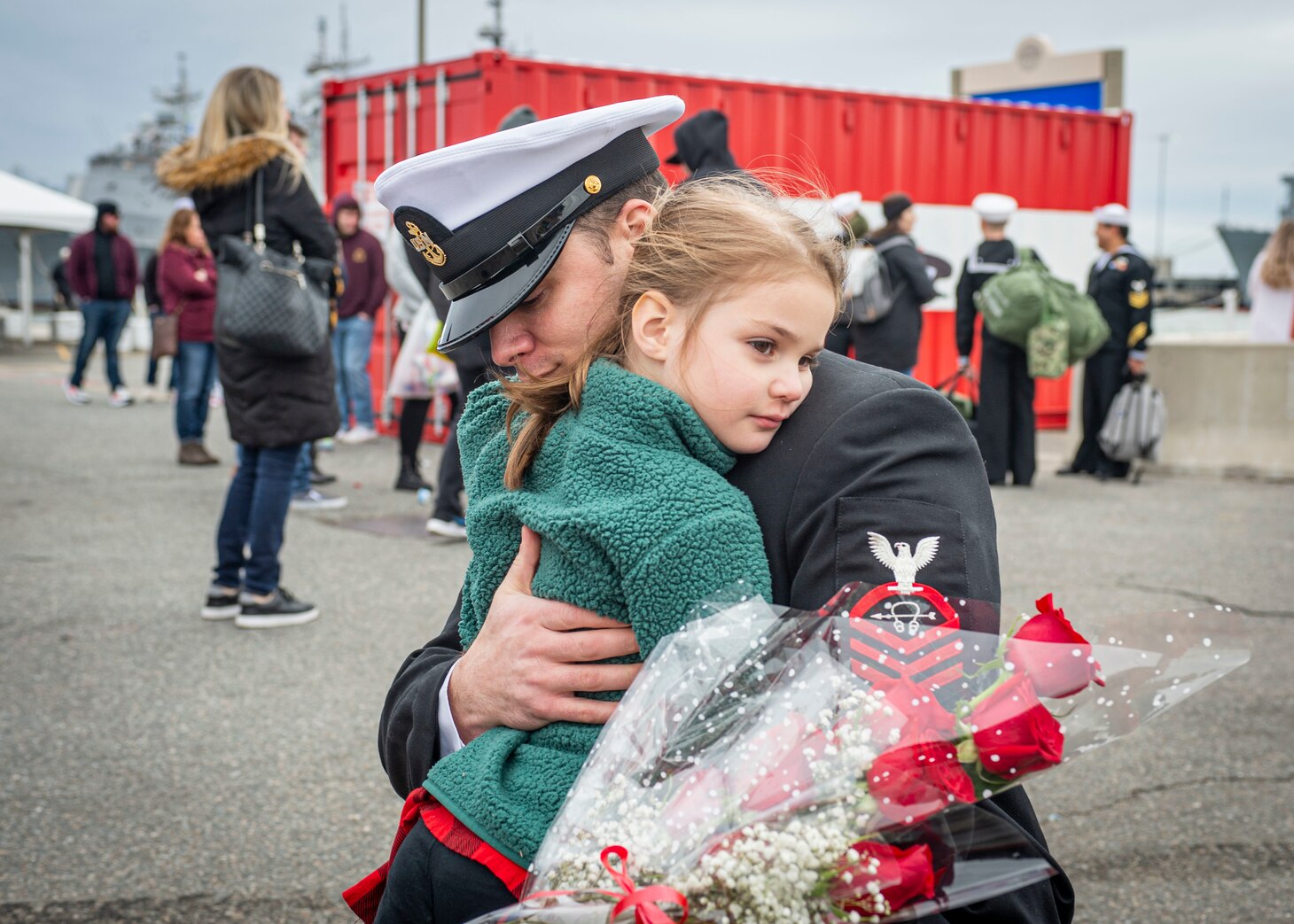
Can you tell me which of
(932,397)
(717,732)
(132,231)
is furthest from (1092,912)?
(132,231)

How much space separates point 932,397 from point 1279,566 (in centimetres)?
623

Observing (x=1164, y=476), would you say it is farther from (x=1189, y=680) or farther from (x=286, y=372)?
(x=1189, y=680)

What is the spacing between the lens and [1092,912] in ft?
10.1

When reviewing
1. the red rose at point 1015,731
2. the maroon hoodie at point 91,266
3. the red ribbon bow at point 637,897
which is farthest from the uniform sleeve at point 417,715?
the maroon hoodie at point 91,266

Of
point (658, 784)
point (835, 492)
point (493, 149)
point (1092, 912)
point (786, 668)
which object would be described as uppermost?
point (493, 149)

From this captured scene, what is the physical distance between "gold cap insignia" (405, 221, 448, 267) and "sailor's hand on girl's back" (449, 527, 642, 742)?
45 cm

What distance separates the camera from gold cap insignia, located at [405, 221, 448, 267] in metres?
1.70

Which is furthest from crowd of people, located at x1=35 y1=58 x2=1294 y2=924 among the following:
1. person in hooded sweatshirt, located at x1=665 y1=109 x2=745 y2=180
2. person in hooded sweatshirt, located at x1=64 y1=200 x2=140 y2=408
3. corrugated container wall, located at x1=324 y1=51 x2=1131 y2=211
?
person in hooded sweatshirt, located at x1=64 y1=200 x2=140 y2=408

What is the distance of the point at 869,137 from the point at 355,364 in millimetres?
5338

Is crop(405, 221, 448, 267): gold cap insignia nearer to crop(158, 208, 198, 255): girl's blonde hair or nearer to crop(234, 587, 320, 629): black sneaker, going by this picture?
crop(234, 587, 320, 629): black sneaker

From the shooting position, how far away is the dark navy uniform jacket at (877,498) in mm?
1310

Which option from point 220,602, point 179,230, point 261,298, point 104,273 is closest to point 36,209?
point 104,273

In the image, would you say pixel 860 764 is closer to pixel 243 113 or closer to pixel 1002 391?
pixel 243 113

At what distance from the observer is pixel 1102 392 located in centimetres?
1015
